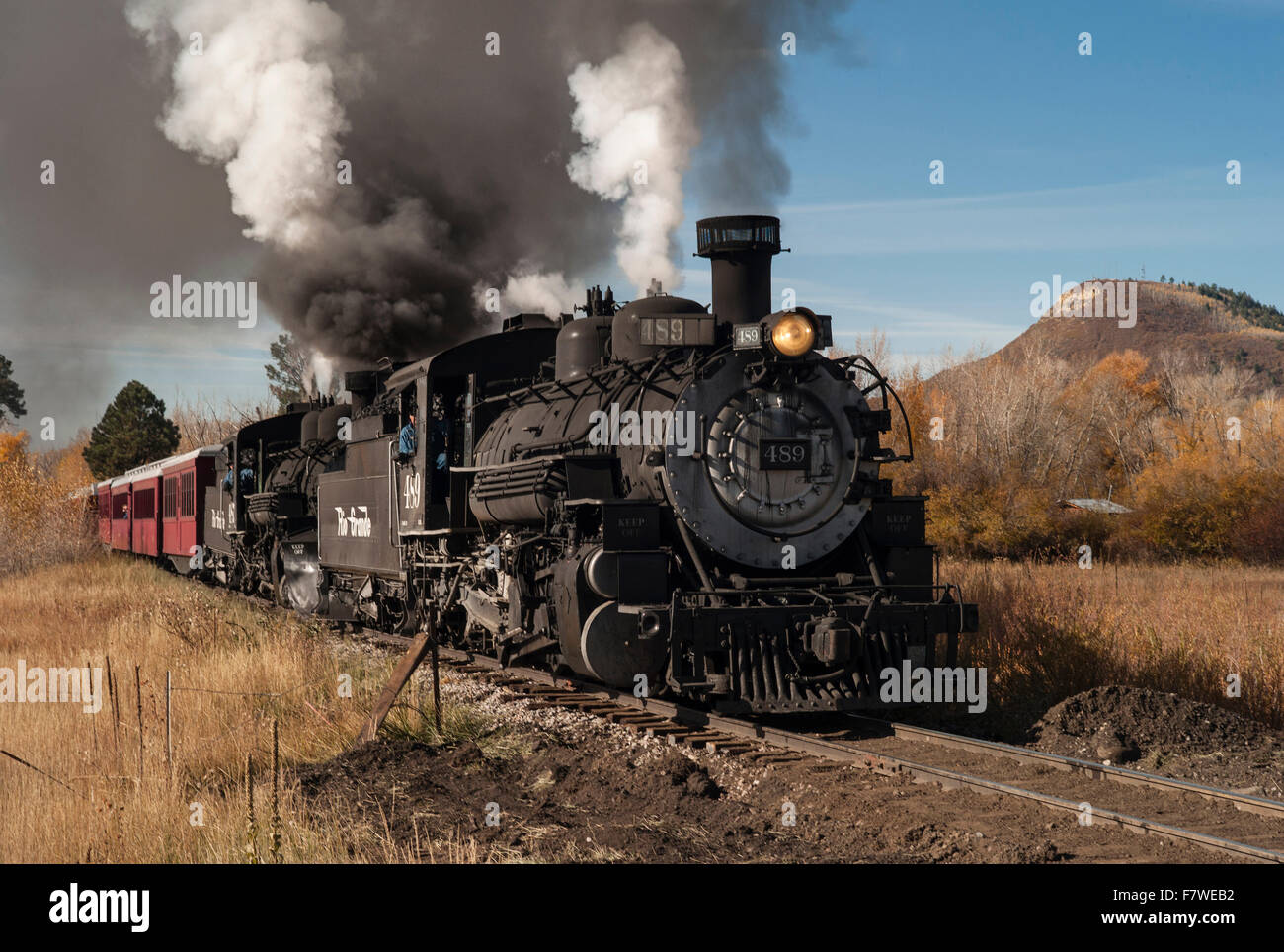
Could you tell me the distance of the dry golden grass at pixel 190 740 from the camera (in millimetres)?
6023

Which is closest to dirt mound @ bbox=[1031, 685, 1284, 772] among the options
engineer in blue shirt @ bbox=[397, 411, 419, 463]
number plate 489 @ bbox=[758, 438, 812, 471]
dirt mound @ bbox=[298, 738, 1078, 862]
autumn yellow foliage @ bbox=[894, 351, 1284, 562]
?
dirt mound @ bbox=[298, 738, 1078, 862]

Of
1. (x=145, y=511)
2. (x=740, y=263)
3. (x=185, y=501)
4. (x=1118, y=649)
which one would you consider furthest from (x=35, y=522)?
(x=1118, y=649)

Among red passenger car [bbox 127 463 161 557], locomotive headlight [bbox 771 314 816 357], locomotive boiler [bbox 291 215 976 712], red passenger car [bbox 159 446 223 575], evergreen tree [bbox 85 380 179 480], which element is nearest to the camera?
locomotive boiler [bbox 291 215 976 712]

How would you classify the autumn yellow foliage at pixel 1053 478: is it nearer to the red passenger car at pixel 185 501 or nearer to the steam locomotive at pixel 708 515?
the red passenger car at pixel 185 501

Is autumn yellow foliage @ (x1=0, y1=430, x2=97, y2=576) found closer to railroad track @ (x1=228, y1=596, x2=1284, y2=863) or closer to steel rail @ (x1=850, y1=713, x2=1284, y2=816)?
railroad track @ (x1=228, y1=596, x2=1284, y2=863)

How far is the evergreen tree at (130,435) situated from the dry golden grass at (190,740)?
47356 millimetres

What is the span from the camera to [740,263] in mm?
9820

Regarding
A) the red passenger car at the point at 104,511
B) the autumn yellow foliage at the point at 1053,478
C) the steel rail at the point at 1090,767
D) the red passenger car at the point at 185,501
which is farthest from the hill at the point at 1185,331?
the steel rail at the point at 1090,767

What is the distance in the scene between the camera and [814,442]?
932 cm

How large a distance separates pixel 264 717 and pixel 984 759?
5.36 metres

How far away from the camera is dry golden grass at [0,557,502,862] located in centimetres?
602

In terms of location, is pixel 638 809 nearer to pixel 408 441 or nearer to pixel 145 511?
pixel 408 441

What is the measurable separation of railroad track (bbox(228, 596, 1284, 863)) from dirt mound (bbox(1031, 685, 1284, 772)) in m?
0.62

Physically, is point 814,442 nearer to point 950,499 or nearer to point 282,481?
point 282,481
